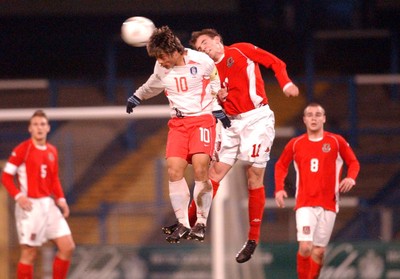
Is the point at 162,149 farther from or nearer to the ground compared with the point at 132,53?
nearer to the ground

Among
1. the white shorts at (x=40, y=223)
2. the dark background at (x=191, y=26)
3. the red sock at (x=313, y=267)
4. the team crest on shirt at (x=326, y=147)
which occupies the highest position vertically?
the dark background at (x=191, y=26)

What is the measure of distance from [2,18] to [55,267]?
7739mm

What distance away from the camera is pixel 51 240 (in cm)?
1023

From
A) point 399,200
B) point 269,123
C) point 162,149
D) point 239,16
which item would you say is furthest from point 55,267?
point 239,16

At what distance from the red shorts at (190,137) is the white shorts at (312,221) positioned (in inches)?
95.2

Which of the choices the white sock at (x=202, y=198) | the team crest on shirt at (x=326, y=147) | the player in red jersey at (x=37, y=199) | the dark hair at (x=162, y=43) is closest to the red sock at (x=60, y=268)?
the player in red jersey at (x=37, y=199)

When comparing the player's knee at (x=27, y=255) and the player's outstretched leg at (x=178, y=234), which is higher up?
the player's outstretched leg at (x=178, y=234)

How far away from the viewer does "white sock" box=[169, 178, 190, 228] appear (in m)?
7.02

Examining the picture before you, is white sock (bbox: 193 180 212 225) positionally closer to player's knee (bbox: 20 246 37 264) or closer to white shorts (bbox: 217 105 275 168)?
white shorts (bbox: 217 105 275 168)

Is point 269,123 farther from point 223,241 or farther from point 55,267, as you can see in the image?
point 55,267

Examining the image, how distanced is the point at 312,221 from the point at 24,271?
2630 millimetres

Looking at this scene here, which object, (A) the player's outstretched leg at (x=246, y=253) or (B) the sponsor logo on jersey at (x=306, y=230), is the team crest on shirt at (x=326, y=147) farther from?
(A) the player's outstretched leg at (x=246, y=253)

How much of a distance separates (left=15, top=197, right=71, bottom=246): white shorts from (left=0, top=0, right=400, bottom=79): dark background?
6.71 metres

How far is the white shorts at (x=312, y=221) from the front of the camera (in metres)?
9.21
